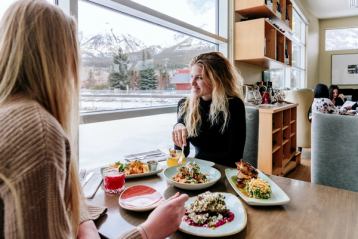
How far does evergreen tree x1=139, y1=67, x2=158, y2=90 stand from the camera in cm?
208

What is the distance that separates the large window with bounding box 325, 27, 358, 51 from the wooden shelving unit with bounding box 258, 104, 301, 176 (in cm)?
498

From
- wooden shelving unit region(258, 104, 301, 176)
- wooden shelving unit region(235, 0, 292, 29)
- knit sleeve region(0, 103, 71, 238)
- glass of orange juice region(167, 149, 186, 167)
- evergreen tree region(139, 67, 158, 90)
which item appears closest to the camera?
knit sleeve region(0, 103, 71, 238)

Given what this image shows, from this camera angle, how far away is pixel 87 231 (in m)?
0.73

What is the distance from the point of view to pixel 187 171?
42.7 inches

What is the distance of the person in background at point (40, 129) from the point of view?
0.44 m

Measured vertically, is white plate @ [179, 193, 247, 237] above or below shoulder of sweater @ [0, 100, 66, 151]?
below

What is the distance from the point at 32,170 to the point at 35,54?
0.25 meters

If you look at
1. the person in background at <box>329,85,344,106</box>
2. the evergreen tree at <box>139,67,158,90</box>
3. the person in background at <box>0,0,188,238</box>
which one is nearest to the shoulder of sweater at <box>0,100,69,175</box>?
the person in background at <box>0,0,188,238</box>

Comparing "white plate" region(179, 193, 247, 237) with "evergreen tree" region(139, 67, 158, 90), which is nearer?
"white plate" region(179, 193, 247, 237)

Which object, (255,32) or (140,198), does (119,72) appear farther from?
(255,32)

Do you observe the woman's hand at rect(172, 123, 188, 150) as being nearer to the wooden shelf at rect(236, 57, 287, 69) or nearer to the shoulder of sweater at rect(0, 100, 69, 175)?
the shoulder of sweater at rect(0, 100, 69, 175)

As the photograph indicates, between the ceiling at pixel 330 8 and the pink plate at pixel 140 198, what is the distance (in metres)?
6.33

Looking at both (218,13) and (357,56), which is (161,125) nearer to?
(218,13)

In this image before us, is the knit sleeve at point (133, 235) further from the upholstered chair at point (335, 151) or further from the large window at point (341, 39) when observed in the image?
the large window at point (341, 39)
